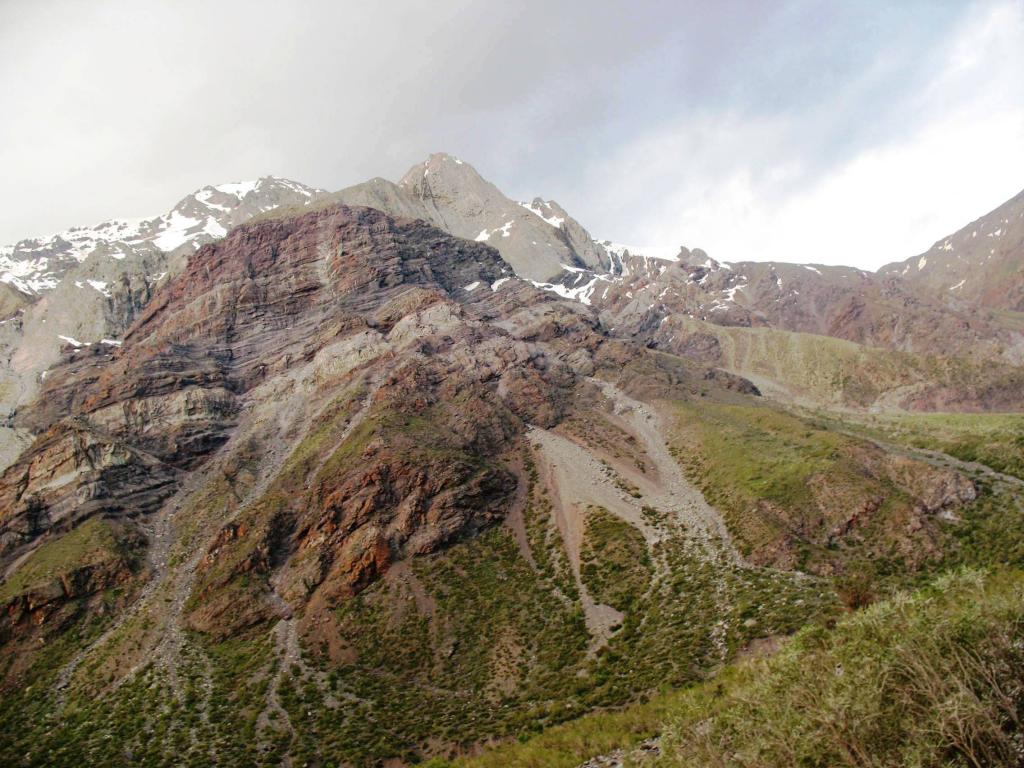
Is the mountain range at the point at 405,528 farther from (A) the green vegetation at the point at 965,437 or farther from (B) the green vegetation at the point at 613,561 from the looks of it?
(A) the green vegetation at the point at 965,437

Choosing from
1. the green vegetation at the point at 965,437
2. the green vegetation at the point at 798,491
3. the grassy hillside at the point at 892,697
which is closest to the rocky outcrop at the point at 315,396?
the green vegetation at the point at 798,491

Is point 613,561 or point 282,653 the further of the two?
point 613,561

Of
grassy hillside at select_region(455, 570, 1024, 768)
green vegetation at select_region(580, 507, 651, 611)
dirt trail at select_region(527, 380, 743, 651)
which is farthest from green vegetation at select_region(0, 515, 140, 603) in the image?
grassy hillside at select_region(455, 570, 1024, 768)

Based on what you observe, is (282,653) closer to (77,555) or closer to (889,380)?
(77,555)

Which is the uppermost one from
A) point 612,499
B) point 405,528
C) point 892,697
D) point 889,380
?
point 405,528

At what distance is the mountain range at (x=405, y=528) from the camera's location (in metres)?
47.9

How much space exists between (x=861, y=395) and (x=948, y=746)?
17650cm

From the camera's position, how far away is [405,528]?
2849 inches

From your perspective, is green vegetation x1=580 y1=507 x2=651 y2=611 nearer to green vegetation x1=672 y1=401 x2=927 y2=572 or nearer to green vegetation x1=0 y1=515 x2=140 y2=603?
green vegetation x1=672 y1=401 x2=927 y2=572

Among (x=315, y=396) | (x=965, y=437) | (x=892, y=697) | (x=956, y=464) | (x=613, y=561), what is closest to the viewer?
(x=892, y=697)

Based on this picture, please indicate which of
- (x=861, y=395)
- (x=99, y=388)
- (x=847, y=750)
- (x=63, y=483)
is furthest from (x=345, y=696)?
(x=861, y=395)

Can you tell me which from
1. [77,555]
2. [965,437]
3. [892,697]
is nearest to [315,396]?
[77,555]

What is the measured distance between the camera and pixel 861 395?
170750mm

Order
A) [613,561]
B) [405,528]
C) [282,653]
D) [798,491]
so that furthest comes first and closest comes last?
[405,528]
[798,491]
[613,561]
[282,653]
